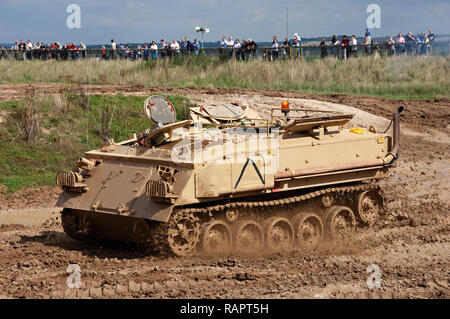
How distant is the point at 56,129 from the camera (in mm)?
18656

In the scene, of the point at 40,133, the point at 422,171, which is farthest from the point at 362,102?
the point at 40,133

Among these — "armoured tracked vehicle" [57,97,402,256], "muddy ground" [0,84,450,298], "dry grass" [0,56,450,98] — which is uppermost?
"dry grass" [0,56,450,98]

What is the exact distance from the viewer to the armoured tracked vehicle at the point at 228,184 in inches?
418

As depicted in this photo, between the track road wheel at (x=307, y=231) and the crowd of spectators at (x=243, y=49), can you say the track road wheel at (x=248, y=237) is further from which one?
the crowd of spectators at (x=243, y=49)

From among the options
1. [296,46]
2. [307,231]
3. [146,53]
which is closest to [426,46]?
[296,46]

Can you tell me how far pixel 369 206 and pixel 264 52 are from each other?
16.4 metres

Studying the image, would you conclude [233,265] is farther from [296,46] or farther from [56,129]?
[296,46]

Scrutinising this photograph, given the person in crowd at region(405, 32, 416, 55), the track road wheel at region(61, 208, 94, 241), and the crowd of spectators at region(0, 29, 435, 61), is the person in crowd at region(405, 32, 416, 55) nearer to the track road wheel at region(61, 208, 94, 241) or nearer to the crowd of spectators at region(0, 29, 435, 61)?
the crowd of spectators at region(0, 29, 435, 61)

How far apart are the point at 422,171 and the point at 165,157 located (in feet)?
28.0

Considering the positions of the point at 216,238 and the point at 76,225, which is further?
the point at 76,225

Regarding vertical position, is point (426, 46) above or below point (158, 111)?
above

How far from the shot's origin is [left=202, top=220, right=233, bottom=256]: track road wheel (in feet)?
35.6

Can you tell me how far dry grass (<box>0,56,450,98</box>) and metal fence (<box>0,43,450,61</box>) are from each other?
877 millimetres

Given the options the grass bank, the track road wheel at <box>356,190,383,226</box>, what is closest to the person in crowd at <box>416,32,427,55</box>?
the grass bank
